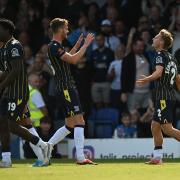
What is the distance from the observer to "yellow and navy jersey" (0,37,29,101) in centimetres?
1180

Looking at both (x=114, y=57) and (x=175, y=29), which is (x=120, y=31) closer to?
(x=114, y=57)

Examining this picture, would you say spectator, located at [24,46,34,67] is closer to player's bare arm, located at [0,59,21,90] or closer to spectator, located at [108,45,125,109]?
spectator, located at [108,45,125,109]

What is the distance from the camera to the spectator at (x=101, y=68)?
1805 centimetres

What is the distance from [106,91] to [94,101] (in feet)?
1.28

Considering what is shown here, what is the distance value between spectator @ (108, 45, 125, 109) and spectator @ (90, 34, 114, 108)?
14cm

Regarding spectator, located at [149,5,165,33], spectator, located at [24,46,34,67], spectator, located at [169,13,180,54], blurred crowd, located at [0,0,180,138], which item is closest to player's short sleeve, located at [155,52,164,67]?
blurred crowd, located at [0,0,180,138]

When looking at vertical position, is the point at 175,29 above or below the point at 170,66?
above

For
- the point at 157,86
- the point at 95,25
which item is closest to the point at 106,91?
the point at 95,25

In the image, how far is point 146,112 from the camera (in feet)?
56.6

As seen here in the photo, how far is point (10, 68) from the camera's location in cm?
1191

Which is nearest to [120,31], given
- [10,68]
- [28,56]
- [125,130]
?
[28,56]

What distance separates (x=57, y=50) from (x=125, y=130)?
512 cm

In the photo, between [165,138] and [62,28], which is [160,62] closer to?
[62,28]

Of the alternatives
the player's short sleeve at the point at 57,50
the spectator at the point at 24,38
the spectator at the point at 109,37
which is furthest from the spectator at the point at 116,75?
the player's short sleeve at the point at 57,50
